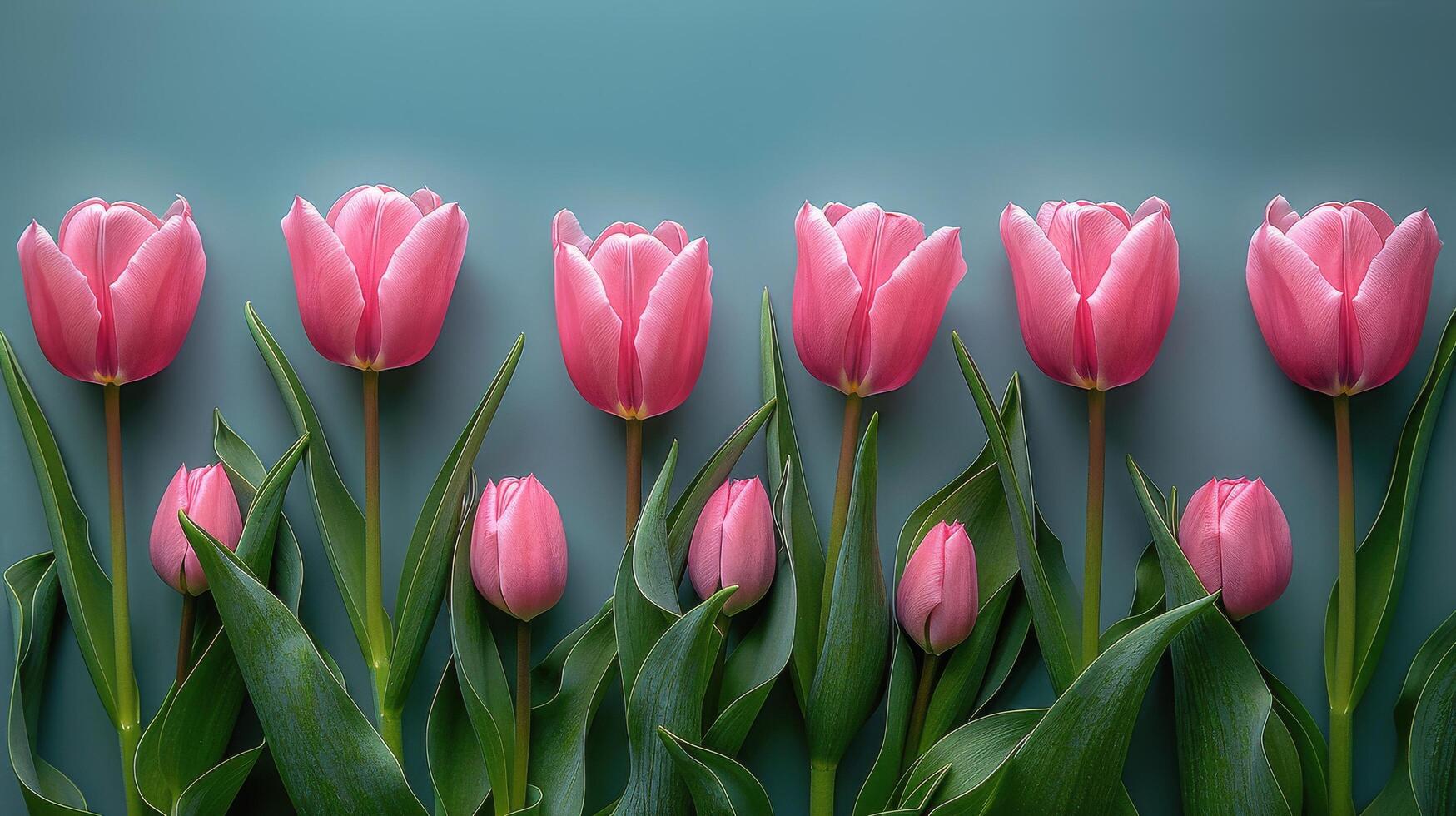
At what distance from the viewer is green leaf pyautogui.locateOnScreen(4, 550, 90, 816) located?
715 millimetres

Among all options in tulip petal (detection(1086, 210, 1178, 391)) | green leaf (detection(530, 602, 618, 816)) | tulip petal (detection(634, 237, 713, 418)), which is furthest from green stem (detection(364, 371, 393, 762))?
tulip petal (detection(1086, 210, 1178, 391))

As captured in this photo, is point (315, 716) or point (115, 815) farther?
point (115, 815)

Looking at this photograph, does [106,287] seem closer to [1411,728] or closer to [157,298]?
[157,298]

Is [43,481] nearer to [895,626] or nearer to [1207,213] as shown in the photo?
[895,626]

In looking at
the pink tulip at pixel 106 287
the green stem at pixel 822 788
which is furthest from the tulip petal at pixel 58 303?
the green stem at pixel 822 788

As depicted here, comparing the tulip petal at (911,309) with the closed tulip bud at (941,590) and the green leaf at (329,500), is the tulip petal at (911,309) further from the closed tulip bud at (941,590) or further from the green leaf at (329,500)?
the green leaf at (329,500)

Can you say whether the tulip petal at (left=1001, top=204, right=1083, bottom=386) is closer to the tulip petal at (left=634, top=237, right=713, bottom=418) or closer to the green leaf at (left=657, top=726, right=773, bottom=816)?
the tulip petal at (left=634, top=237, right=713, bottom=418)

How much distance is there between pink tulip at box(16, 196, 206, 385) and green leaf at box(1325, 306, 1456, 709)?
0.97 meters

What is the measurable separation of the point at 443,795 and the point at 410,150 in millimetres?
535

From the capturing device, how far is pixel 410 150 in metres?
0.79

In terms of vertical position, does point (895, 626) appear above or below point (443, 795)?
above

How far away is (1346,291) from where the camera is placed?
0.69m

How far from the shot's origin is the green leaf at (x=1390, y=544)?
723mm

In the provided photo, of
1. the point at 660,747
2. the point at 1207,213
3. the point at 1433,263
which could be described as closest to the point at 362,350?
the point at 660,747
